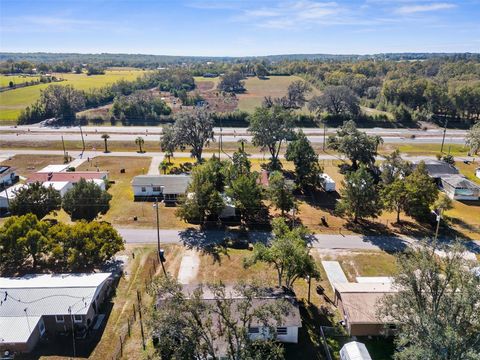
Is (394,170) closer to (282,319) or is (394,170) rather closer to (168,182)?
(168,182)

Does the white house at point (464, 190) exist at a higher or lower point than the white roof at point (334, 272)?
higher

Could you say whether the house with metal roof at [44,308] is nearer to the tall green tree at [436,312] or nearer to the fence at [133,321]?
the fence at [133,321]

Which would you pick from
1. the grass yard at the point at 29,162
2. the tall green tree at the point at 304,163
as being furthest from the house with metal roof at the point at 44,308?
the grass yard at the point at 29,162

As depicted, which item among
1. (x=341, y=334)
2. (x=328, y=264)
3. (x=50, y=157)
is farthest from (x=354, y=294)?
(x=50, y=157)

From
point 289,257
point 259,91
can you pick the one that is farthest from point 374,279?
point 259,91

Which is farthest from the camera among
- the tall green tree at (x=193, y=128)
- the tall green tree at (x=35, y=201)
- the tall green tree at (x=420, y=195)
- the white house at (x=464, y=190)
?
the tall green tree at (x=193, y=128)

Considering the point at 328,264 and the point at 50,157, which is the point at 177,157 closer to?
the point at 50,157

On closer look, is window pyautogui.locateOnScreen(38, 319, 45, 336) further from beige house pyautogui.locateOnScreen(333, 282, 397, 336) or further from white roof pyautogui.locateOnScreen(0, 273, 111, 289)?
beige house pyautogui.locateOnScreen(333, 282, 397, 336)
